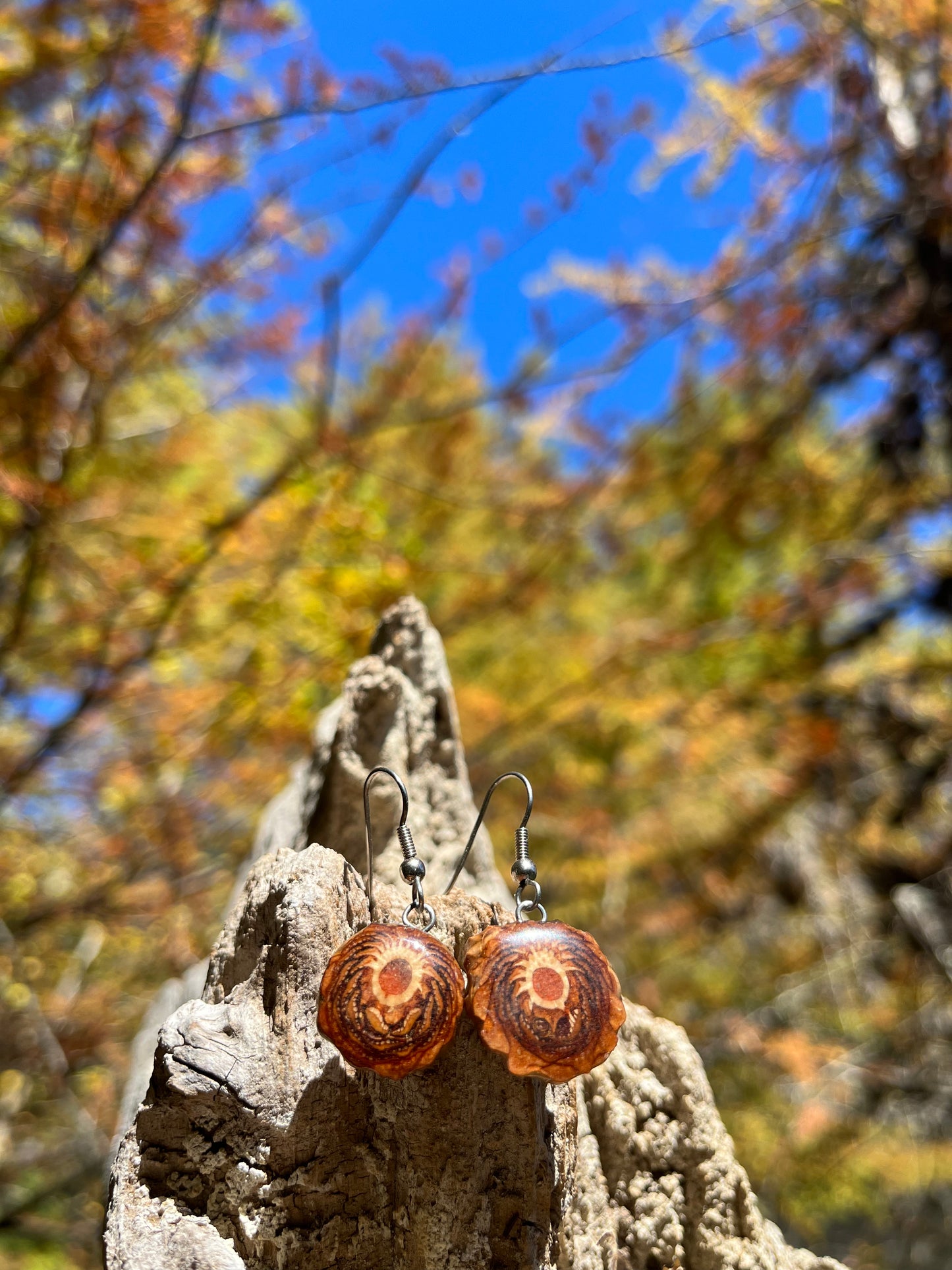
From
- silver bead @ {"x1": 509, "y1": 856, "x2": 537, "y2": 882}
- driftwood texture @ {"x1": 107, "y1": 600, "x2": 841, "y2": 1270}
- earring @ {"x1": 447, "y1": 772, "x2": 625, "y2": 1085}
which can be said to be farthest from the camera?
silver bead @ {"x1": 509, "y1": 856, "x2": 537, "y2": 882}

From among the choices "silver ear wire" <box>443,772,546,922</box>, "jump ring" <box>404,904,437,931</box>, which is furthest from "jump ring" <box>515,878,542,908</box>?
"jump ring" <box>404,904,437,931</box>

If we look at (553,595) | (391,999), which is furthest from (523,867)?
(553,595)

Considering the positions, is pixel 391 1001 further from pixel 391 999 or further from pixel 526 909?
pixel 526 909

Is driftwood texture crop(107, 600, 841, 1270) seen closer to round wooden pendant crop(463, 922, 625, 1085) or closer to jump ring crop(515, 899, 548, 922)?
jump ring crop(515, 899, 548, 922)

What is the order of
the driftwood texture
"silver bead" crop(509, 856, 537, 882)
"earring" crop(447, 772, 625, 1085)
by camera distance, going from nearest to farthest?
"earring" crop(447, 772, 625, 1085) → the driftwood texture → "silver bead" crop(509, 856, 537, 882)

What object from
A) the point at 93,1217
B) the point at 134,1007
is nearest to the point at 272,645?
the point at 134,1007

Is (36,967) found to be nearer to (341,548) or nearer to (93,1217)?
(93,1217)

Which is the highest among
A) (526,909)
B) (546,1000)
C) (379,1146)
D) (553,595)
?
(553,595)
